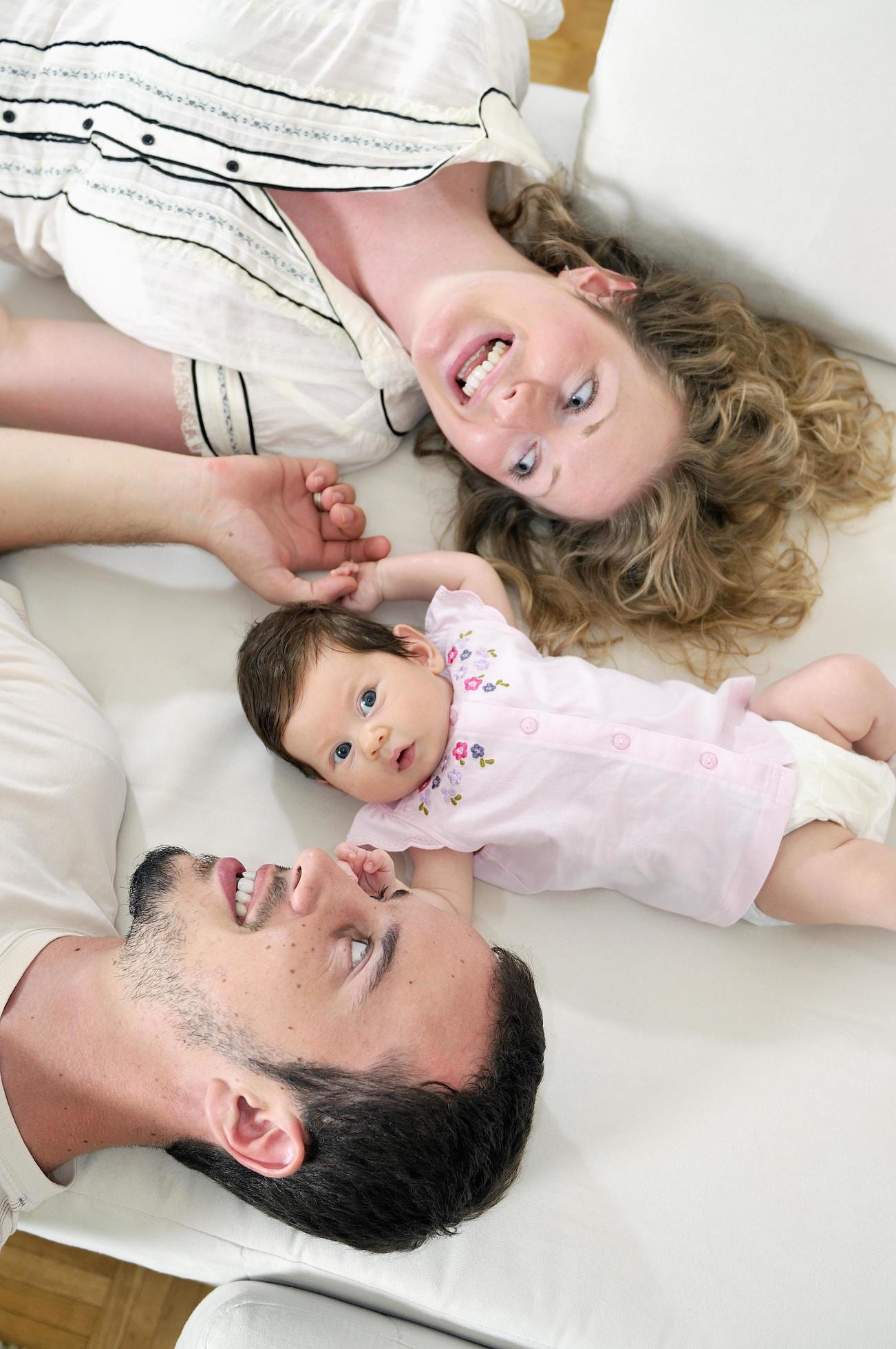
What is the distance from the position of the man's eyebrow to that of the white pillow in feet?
4.38

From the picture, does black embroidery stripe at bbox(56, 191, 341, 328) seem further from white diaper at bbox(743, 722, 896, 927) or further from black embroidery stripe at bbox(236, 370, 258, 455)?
white diaper at bbox(743, 722, 896, 927)

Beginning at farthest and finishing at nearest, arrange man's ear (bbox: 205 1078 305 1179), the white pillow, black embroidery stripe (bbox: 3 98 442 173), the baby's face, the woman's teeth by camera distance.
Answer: black embroidery stripe (bbox: 3 98 442 173) → the white pillow → the baby's face → the woman's teeth → man's ear (bbox: 205 1078 305 1179)

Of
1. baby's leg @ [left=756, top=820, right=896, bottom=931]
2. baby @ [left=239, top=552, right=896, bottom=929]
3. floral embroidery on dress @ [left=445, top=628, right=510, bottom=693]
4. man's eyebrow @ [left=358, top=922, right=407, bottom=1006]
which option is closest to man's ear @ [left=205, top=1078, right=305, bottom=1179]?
man's eyebrow @ [left=358, top=922, right=407, bottom=1006]

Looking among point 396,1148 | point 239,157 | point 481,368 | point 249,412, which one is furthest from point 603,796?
point 239,157

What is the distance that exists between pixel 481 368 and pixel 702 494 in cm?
43

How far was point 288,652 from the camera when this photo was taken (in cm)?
150

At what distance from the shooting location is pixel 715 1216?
53.4 inches

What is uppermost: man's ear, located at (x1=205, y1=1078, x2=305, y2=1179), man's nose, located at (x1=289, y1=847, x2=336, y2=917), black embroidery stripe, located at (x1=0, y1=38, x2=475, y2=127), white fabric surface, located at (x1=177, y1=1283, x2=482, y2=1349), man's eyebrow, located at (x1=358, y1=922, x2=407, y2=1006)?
black embroidery stripe, located at (x1=0, y1=38, x2=475, y2=127)

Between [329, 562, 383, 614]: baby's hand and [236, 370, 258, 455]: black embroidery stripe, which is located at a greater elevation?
[236, 370, 258, 455]: black embroidery stripe

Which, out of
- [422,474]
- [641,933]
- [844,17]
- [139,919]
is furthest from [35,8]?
[641,933]

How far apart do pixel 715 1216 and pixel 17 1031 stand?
930 millimetres

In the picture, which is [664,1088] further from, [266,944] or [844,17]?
[844,17]

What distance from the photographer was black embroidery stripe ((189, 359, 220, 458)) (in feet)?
5.59

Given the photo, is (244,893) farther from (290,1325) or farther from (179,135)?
(179,135)
